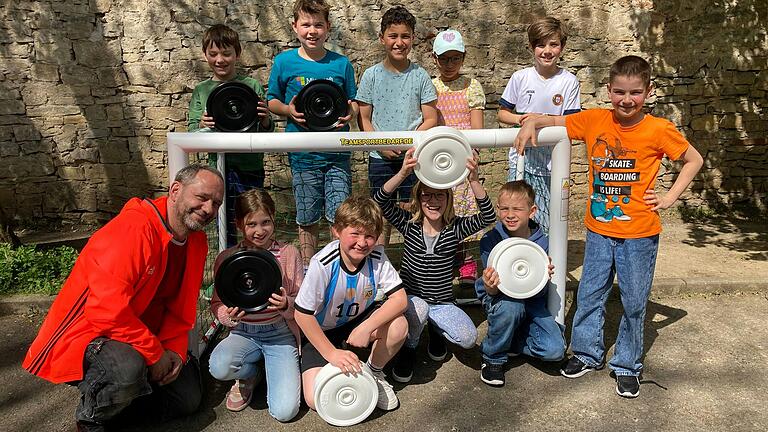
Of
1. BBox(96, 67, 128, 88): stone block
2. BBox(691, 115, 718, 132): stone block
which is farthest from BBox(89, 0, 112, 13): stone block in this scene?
BBox(691, 115, 718, 132): stone block

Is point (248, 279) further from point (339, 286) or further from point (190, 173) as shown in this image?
point (190, 173)

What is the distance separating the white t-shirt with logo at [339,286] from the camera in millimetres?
3213

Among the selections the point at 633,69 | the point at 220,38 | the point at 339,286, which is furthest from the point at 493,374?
the point at 220,38

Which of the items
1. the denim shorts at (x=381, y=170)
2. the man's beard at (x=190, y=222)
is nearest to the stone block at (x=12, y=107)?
the denim shorts at (x=381, y=170)

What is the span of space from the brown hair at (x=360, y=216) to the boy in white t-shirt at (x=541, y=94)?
4.85ft

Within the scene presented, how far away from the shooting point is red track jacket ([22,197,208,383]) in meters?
2.80

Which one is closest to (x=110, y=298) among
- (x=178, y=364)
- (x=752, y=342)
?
(x=178, y=364)

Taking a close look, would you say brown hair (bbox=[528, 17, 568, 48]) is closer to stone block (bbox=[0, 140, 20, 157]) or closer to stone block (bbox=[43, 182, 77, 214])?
stone block (bbox=[43, 182, 77, 214])

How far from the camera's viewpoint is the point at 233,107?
3.78 meters

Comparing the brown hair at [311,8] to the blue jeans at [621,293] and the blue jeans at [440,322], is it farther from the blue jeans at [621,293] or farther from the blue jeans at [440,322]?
the blue jeans at [621,293]

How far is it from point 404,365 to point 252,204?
4.50 feet

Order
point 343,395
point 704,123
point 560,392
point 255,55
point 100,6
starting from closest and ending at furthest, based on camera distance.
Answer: point 343,395
point 560,392
point 100,6
point 255,55
point 704,123

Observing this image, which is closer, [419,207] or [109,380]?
[109,380]

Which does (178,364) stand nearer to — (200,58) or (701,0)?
(200,58)
